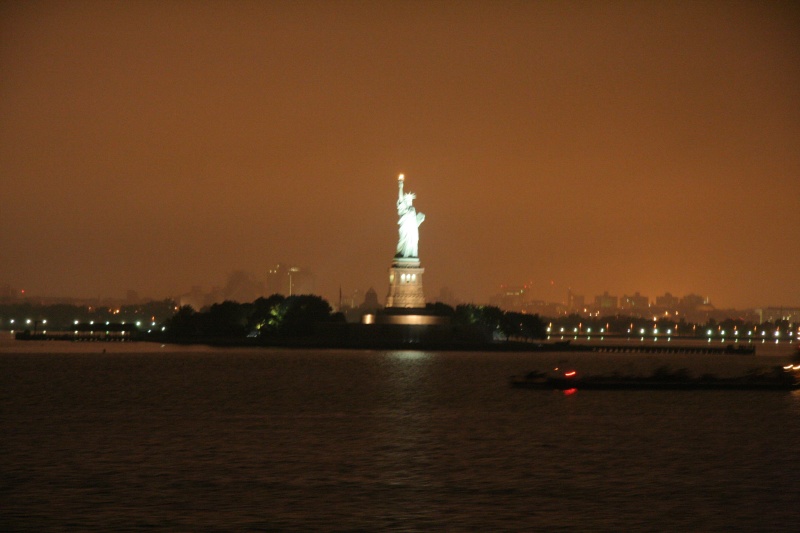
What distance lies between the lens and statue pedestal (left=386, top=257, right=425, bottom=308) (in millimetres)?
92812

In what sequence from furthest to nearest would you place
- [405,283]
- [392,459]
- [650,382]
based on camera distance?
[405,283] < [650,382] < [392,459]

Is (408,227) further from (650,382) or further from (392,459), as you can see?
(392,459)

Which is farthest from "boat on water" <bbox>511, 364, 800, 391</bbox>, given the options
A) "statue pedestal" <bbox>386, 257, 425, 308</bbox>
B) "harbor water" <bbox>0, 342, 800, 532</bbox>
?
"statue pedestal" <bbox>386, 257, 425, 308</bbox>

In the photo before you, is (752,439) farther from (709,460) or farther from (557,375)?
(557,375)

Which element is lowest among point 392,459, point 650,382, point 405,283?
point 392,459

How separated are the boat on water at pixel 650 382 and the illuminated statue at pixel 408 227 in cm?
3888

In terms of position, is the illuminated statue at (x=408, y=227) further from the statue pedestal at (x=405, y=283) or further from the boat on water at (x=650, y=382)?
the boat on water at (x=650, y=382)

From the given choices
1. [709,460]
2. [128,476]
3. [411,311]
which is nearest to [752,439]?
[709,460]

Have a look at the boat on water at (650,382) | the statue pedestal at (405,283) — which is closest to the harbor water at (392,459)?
the boat on water at (650,382)

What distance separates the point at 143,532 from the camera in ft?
60.0

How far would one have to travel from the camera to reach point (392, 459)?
88.2 ft

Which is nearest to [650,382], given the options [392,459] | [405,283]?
[392,459]

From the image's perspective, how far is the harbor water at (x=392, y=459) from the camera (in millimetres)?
19828

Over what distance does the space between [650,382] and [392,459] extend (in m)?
29.1
